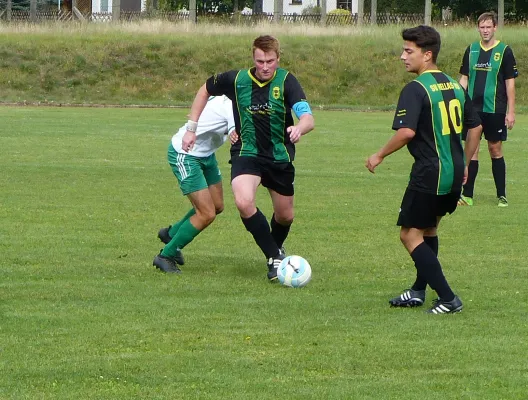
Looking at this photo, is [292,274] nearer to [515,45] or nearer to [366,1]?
[515,45]

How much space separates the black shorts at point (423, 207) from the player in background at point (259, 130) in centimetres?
139

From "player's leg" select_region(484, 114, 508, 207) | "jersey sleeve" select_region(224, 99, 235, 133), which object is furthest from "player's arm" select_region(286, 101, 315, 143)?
"player's leg" select_region(484, 114, 508, 207)

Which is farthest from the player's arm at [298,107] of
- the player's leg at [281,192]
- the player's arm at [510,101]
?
the player's arm at [510,101]

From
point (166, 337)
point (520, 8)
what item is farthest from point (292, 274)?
point (520, 8)

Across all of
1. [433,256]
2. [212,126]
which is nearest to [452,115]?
[433,256]

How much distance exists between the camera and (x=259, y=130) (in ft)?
29.2

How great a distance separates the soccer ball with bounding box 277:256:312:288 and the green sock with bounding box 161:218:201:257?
3.63 ft

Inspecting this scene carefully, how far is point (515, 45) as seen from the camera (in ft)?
131

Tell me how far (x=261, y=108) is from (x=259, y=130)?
0.67 ft

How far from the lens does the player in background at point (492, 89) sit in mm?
13930

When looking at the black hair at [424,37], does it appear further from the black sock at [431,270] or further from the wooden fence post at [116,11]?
the wooden fence post at [116,11]

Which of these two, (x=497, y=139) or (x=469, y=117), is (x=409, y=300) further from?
(x=497, y=139)

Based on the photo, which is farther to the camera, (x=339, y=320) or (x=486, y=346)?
(x=339, y=320)

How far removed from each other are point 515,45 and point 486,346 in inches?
1364
